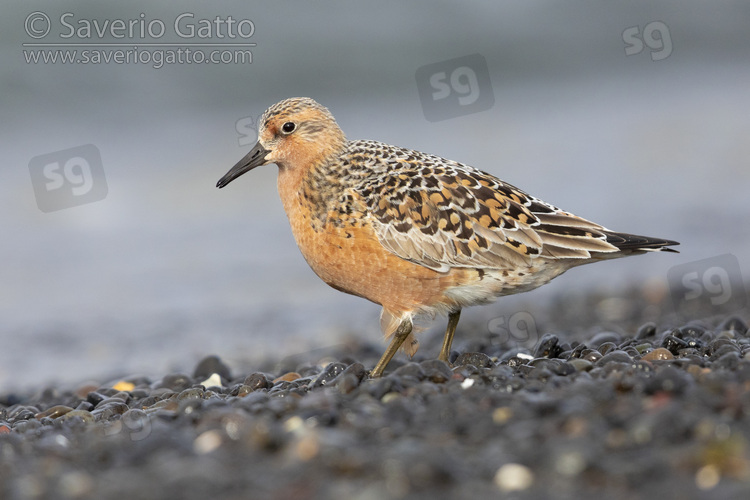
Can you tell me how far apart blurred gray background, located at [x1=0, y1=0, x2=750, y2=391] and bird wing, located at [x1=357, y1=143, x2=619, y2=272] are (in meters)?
4.05

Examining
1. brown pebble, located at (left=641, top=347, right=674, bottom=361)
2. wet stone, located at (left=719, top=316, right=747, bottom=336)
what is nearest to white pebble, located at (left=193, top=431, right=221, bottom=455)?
brown pebble, located at (left=641, top=347, right=674, bottom=361)

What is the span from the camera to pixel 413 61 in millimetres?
21188

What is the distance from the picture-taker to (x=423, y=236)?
6453 mm

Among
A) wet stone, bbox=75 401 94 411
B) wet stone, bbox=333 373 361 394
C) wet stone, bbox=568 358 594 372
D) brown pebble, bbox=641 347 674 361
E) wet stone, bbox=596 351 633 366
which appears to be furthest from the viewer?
wet stone, bbox=75 401 94 411

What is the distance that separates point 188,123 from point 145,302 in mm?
7048

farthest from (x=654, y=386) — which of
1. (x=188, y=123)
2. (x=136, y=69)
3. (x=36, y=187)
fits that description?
(x=136, y=69)

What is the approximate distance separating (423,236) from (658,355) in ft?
6.04

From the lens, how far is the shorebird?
6.42 m

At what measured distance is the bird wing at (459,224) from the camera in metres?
6.45

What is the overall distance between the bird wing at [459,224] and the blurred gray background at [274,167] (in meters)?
4.05

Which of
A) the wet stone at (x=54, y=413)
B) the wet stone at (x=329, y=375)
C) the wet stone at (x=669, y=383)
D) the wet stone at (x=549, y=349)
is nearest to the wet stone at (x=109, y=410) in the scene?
the wet stone at (x=54, y=413)

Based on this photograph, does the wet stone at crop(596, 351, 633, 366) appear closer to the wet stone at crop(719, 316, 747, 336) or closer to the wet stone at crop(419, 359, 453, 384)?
the wet stone at crop(419, 359, 453, 384)

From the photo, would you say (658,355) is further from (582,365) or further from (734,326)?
(734,326)

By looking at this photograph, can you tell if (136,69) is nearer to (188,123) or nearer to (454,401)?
(188,123)
